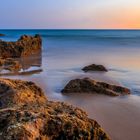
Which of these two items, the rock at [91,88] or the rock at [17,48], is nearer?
the rock at [91,88]

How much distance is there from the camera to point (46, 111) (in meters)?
3.63

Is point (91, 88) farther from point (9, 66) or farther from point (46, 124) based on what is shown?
point (9, 66)

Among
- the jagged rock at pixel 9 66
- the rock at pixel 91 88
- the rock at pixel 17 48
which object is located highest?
the rock at pixel 91 88

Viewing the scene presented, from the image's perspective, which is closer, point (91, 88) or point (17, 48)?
point (91, 88)

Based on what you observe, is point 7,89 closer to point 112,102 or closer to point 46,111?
point 46,111

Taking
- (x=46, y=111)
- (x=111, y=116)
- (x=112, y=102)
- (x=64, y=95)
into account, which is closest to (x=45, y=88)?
(x=64, y=95)

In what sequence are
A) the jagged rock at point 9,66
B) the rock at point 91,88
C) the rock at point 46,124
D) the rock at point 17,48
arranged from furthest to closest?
1. the rock at point 17,48
2. the jagged rock at point 9,66
3. the rock at point 91,88
4. the rock at point 46,124

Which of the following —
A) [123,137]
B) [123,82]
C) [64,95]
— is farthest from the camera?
[123,82]

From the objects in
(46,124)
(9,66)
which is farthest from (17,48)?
(46,124)

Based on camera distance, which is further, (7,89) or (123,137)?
(7,89)

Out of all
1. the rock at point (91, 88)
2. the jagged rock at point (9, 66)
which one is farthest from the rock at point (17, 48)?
the rock at point (91, 88)

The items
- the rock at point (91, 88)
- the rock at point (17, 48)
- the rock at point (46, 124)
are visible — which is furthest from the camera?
the rock at point (17, 48)

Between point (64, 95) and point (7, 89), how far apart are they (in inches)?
107

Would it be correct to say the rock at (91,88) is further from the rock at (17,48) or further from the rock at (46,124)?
the rock at (17,48)
